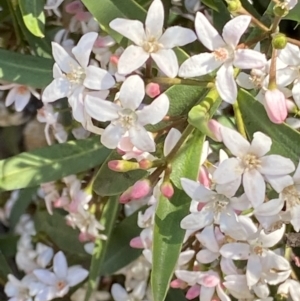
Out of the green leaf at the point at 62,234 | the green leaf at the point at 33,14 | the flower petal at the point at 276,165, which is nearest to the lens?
the flower petal at the point at 276,165

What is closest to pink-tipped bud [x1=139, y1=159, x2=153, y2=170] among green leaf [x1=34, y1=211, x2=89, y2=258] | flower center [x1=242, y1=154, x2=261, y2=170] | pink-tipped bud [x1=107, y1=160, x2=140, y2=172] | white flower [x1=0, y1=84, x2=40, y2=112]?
pink-tipped bud [x1=107, y1=160, x2=140, y2=172]

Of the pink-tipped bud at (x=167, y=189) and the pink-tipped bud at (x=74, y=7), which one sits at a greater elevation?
the pink-tipped bud at (x=167, y=189)

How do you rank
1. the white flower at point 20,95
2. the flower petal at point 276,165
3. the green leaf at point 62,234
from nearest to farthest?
1. the flower petal at point 276,165
2. the white flower at point 20,95
3. the green leaf at point 62,234

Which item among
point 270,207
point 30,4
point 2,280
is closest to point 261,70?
point 270,207

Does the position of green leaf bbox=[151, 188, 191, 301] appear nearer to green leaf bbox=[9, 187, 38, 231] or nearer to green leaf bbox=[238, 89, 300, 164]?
green leaf bbox=[238, 89, 300, 164]

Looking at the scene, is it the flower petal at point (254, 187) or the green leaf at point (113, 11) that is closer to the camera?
the flower petal at point (254, 187)

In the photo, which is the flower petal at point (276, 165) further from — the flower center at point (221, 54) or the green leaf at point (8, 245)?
the green leaf at point (8, 245)

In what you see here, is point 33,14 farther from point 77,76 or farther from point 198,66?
point 198,66

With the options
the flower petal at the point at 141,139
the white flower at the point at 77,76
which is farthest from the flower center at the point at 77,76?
the flower petal at the point at 141,139
